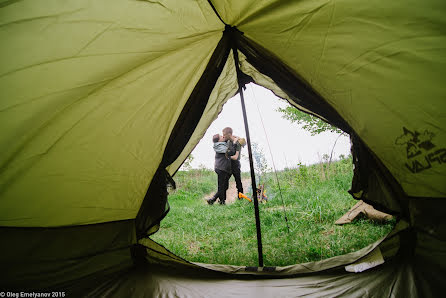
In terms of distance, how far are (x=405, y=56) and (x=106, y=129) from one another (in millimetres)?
1764

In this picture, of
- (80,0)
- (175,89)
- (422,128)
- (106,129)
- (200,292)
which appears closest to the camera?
(80,0)

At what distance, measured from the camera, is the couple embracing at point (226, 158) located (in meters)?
3.96

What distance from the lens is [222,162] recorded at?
400 centimetres

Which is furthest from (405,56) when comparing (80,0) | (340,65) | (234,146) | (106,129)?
(234,146)

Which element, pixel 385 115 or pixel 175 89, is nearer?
pixel 385 115

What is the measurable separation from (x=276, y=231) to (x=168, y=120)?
163cm

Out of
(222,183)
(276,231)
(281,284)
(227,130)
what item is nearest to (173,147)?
(281,284)

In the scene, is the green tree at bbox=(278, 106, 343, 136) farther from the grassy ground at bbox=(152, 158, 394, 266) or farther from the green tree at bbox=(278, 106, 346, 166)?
the grassy ground at bbox=(152, 158, 394, 266)

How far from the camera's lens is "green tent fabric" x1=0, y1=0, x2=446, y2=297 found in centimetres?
104

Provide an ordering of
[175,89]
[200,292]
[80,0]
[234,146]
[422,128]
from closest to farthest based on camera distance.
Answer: [80,0] → [422,128] → [200,292] → [175,89] → [234,146]

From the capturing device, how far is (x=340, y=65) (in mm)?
1240

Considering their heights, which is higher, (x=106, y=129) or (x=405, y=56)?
(x=405, y=56)

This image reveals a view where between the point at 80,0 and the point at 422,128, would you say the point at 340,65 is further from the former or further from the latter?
the point at 80,0

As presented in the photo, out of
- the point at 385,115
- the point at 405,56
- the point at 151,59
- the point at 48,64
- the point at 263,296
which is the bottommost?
the point at 263,296
